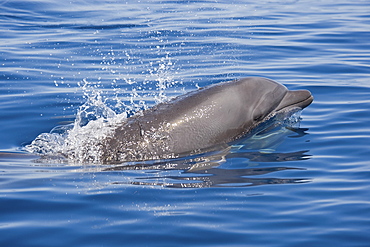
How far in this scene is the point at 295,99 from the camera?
36.4 feet

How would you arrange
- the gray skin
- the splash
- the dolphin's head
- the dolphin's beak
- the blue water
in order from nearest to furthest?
the blue water < the gray skin < the splash < the dolphin's head < the dolphin's beak

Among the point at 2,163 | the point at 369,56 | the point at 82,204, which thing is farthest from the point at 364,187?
the point at 369,56

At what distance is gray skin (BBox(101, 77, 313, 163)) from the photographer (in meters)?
9.62

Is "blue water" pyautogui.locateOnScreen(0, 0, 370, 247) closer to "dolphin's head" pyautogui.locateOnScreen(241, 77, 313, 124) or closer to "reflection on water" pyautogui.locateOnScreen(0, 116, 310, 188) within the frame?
"reflection on water" pyautogui.locateOnScreen(0, 116, 310, 188)

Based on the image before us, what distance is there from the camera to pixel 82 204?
7711 millimetres

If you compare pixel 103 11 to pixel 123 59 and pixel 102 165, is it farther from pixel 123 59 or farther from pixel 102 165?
pixel 102 165

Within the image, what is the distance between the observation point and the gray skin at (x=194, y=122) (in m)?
9.62

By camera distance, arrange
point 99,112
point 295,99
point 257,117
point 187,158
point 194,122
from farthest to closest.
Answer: point 99,112
point 295,99
point 257,117
point 194,122
point 187,158

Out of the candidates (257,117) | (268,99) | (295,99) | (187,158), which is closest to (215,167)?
(187,158)

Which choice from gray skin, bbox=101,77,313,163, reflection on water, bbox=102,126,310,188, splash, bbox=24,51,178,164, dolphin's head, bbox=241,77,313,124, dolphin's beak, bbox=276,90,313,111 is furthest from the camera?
dolphin's beak, bbox=276,90,313,111

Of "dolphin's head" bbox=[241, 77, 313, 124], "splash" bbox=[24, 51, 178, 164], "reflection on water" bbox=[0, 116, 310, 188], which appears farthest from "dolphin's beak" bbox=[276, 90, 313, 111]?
"splash" bbox=[24, 51, 178, 164]

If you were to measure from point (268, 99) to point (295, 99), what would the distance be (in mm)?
603

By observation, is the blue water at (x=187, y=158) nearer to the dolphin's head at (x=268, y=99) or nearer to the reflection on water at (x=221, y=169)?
the reflection on water at (x=221, y=169)

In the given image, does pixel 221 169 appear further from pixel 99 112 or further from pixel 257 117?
pixel 99 112
